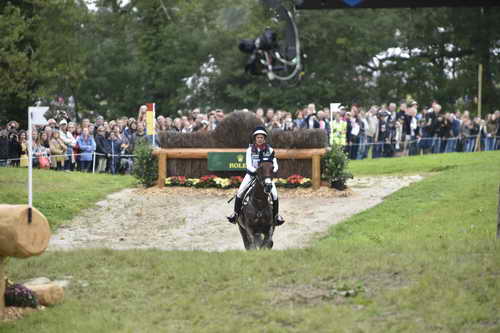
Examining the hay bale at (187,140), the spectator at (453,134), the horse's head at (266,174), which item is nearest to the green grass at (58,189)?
the hay bale at (187,140)

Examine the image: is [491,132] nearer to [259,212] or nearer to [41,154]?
[41,154]

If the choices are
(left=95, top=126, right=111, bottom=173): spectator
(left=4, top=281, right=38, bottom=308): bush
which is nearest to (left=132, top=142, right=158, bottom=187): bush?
(left=95, top=126, right=111, bottom=173): spectator

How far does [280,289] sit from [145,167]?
16.0 metres

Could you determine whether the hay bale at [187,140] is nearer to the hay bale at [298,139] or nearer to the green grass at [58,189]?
the green grass at [58,189]

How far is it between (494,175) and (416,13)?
84.5 ft

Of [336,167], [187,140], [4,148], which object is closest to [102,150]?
[4,148]

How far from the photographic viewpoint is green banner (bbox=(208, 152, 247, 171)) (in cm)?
2627

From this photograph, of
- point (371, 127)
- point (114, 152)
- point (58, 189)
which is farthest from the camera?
point (371, 127)

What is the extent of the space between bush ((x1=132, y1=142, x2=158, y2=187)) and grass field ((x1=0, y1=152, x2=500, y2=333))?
12764 millimetres

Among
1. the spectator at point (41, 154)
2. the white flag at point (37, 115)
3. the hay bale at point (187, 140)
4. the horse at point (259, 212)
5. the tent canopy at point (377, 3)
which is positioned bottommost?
the horse at point (259, 212)

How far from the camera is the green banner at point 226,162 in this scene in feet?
86.2

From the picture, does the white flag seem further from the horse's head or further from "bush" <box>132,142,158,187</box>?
"bush" <box>132,142,158,187</box>

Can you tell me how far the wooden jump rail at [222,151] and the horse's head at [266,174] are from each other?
9.97 meters

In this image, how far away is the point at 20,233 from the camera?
10367 mm
